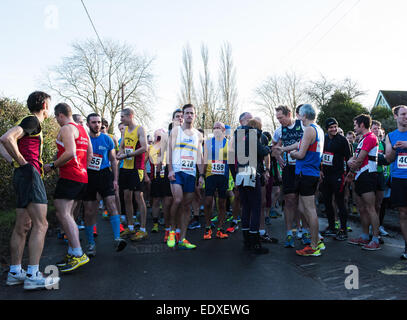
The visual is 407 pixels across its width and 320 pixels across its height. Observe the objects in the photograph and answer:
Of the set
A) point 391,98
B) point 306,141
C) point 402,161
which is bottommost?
point 402,161

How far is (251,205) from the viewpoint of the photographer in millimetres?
5695

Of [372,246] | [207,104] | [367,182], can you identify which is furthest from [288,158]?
Result: [207,104]

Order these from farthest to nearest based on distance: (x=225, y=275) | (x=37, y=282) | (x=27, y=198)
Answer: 1. (x=225, y=275)
2. (x=27, y=198)
3. (x=37, y=282)

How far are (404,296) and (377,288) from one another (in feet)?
1.00

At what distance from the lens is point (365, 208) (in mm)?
6109

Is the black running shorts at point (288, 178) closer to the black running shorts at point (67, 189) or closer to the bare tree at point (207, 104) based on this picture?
the black running shorts at point (67, 189)

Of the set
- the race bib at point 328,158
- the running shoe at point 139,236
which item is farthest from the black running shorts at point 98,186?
the race bib at point 328,158

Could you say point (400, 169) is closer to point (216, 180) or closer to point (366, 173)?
point (366, 173)

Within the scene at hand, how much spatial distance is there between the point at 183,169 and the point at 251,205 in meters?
1.26

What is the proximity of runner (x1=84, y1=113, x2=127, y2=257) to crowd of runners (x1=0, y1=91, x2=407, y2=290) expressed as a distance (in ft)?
0.05
